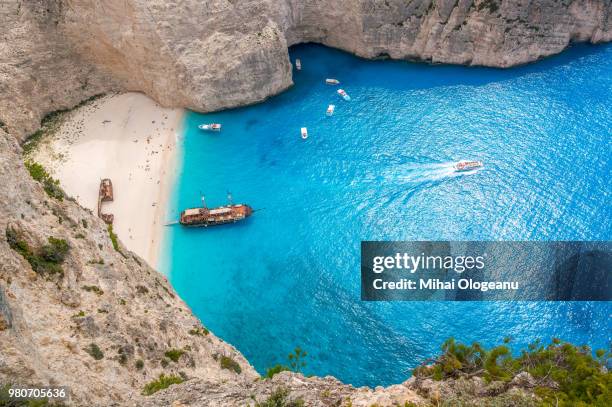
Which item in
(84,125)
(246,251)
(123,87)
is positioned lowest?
(246,251)

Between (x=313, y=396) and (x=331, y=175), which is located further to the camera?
(x=331, y=175)

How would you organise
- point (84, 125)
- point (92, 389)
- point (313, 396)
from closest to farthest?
1. point (92, 389)
2. point (313, 396)
3. point (84, 125)

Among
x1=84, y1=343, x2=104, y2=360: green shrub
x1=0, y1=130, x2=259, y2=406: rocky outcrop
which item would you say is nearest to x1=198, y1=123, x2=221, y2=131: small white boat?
x1=0, y1=130, x2=259, y2=406: rocky outcrop

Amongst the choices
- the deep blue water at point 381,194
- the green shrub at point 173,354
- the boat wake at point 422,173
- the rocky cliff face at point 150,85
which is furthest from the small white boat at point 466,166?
the green shrub at point 173,354

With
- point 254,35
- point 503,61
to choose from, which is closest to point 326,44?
point 254,35

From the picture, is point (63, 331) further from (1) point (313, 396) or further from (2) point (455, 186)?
(2) point (455, 186)

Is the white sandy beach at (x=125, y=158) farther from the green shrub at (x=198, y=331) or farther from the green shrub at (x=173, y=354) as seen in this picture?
the green shrub at (x=173, y=354)

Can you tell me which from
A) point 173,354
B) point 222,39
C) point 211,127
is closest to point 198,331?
point 173,354
